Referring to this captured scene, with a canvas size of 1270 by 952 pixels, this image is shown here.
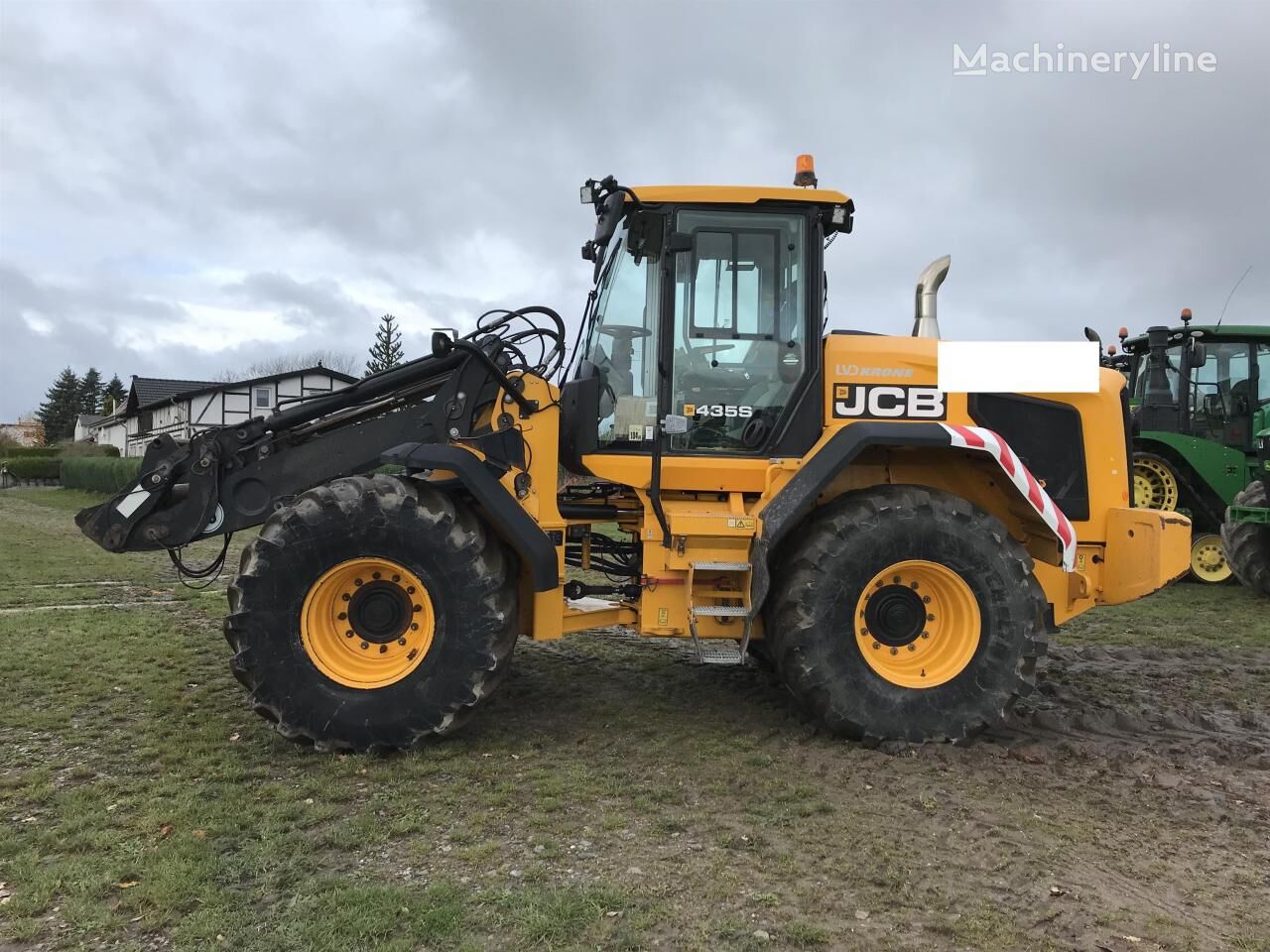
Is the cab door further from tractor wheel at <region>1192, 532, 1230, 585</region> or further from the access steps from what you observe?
tractor wheel at <region>1192, 532, 1230, 585</region>

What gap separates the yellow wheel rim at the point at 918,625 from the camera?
4.98 m

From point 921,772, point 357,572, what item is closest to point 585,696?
point 357,572

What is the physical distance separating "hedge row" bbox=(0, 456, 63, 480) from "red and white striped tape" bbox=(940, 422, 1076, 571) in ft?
161

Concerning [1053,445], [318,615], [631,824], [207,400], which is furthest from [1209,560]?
→ [207,400]

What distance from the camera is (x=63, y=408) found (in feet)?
288

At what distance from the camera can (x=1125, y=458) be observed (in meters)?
5.72

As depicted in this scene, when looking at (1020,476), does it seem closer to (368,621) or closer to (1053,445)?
(1053,445)

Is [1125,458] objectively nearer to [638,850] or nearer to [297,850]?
[638,850]

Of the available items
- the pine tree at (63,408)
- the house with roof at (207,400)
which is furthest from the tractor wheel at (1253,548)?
the pine tree at (63,408)

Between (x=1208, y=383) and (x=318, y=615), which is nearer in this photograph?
(x=318, y=615)

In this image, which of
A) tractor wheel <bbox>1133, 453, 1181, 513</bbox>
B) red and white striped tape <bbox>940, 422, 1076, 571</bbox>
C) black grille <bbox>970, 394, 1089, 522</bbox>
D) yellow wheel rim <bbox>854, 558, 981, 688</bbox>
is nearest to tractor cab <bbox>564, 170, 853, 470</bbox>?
red and white striped tape <bbox>940, 422, 1076, 571</bbox>

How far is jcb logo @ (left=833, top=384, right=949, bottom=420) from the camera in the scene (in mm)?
5293

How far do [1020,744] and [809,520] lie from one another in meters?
1.71

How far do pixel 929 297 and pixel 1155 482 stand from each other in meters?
8.41
